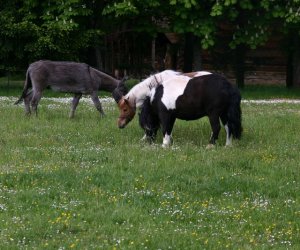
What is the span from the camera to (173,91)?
14430mm

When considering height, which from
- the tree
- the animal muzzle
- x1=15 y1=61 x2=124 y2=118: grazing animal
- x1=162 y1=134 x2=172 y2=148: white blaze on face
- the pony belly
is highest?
the tree

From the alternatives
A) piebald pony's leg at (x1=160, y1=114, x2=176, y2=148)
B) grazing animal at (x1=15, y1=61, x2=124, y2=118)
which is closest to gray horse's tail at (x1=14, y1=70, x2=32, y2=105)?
grazing animal at (x1=15, y1=61, x2=124, y2=118)

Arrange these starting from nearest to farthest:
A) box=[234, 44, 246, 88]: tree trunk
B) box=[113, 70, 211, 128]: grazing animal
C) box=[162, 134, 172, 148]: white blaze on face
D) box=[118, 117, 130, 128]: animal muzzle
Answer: box=[162, 134, 172, 148]: white blaze on face → box=[113, 70, 211, 128]: grazing animal → box=[118, 117, 130, 128]: animal muzzle → box=[234, 44, 246, 88]: tree trunk

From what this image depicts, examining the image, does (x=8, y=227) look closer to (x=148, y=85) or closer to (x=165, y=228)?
(x=165, y=228)

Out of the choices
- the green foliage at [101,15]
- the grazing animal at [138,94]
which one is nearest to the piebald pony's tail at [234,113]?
the grazing animal at [138,94]

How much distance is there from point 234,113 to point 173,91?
1294 mm

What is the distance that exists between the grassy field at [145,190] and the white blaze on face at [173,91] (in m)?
0.89

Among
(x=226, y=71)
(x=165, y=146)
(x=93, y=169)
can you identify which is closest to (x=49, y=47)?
(x=226, y=71)

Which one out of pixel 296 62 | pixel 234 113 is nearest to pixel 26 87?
pixel 234 113

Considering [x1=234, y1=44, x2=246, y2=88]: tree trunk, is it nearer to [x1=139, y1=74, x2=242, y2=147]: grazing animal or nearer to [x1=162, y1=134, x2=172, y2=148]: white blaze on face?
[x1=139, y1=74, x2=242, y2=147]: grazing animal

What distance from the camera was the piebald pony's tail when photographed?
14156mm

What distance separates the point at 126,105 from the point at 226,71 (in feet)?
82.7

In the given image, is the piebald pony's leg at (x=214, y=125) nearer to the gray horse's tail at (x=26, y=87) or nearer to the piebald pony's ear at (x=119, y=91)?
the piebald pony's ear at (x=119, y=91)

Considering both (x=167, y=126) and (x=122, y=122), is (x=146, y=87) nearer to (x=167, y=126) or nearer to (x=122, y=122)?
(x=122, y=122)
